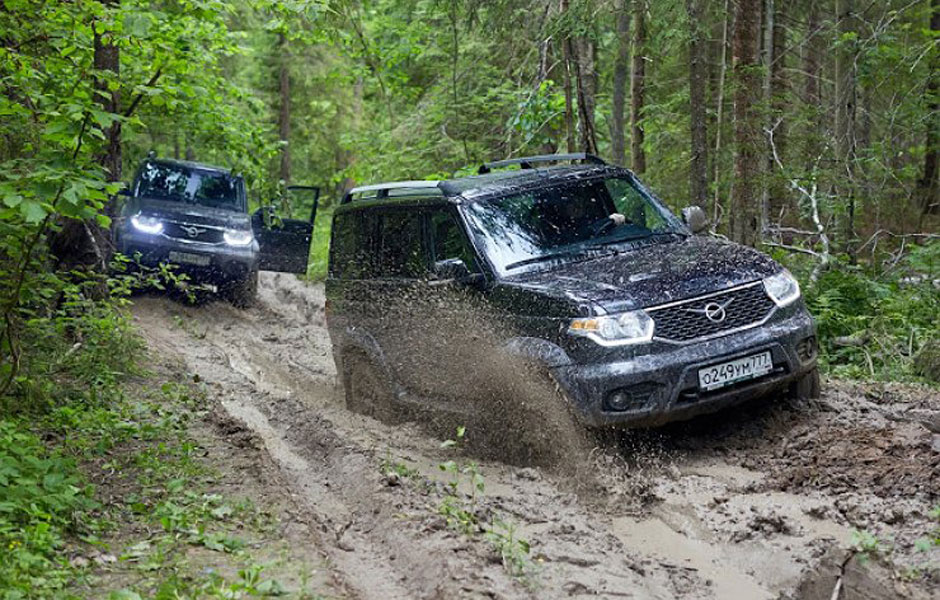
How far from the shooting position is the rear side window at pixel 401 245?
7.90 meters

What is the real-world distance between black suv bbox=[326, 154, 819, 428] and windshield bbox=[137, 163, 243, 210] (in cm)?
812

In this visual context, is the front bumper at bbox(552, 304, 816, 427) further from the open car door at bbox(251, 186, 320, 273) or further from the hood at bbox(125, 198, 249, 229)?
the hood at bbox(125, 198, 249, 229)

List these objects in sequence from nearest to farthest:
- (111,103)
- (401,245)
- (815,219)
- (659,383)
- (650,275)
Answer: (659,383) < (650,275) < (401,245) < (111,103) < (815,219)

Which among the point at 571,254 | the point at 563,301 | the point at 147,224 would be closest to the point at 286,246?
the point at 147,224

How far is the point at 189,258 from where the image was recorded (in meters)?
15.3

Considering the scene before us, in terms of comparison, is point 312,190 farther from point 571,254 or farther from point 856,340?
point 571,254

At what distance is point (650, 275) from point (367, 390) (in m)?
3.06

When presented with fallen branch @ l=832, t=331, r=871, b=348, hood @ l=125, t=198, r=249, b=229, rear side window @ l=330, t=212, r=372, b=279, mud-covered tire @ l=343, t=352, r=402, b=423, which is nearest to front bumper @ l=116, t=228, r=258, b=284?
hood @ l=125, t=198, r=249, b=229

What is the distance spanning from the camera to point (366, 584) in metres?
4.90

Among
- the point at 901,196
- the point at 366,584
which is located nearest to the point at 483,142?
the point at 901,196

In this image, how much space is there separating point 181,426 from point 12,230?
88.1 inches

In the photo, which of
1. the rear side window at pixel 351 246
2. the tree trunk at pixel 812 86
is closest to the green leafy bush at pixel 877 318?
the tree trunk at pixel 812 86

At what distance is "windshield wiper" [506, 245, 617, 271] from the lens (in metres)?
7.07

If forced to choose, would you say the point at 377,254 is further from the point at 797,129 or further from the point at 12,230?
the point at 797,129
